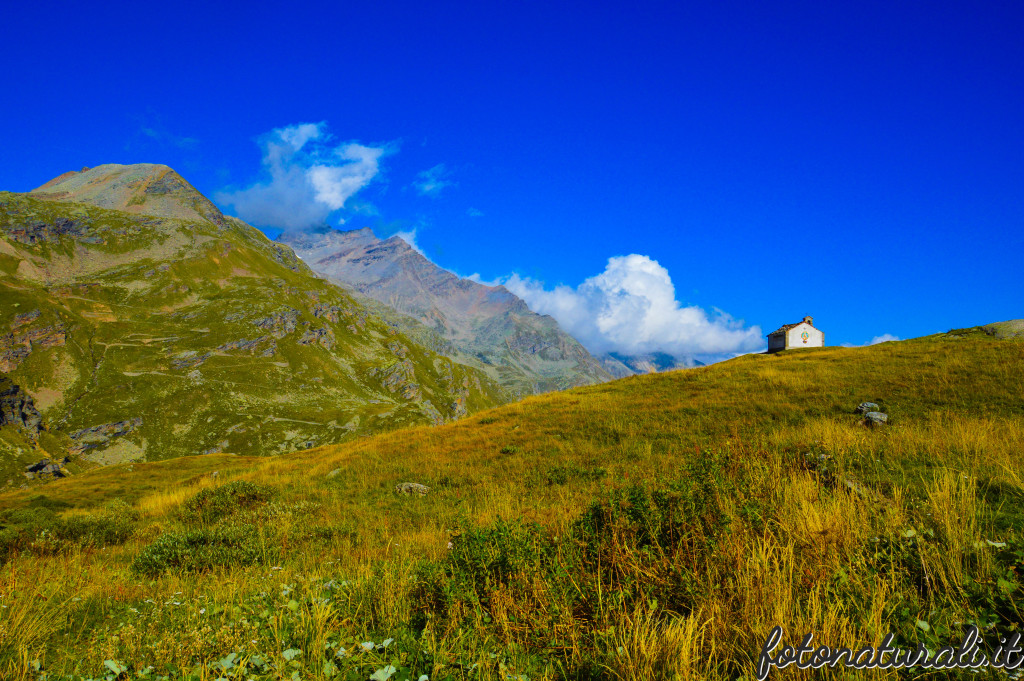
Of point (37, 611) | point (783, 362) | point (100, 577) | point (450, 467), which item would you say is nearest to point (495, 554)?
point (37, 611)

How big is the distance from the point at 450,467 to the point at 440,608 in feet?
44.4

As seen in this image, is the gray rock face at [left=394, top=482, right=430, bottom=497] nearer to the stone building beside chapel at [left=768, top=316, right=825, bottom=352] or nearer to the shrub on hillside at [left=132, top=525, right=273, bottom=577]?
the shrub on hillside at [left=132, top=525, right=273, bottom=577]

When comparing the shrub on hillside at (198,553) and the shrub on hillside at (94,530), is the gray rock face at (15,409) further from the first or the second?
the shrub on hillside at (198,553)

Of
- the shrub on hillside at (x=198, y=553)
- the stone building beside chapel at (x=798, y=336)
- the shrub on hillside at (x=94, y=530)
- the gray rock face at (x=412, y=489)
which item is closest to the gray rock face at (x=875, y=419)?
the gray rock face at (x=412, y=489)

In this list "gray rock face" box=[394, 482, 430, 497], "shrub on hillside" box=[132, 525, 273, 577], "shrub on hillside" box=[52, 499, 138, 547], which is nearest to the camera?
"shrub on hillside" box=[132, 525, 273, 577]

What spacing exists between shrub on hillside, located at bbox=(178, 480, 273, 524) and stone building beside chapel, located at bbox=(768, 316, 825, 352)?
73.9 metres

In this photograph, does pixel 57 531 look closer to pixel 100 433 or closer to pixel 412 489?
pixel 412 489

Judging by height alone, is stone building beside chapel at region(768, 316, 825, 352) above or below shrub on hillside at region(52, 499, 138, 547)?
above

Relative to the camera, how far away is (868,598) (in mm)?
4594

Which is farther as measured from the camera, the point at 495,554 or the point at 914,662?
→ the point at 495,554

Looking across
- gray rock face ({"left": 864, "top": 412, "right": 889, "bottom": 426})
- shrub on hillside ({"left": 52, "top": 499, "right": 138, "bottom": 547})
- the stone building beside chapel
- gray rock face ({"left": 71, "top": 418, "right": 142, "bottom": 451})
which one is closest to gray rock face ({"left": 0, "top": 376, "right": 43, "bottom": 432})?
gray rock face ({"left": 71, "top": 418, "right": 142, "bottom": 451})

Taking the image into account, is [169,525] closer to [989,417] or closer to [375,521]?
[375,521]

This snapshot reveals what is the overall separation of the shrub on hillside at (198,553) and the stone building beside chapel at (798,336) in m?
77.0

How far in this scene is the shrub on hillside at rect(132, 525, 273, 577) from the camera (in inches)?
359
